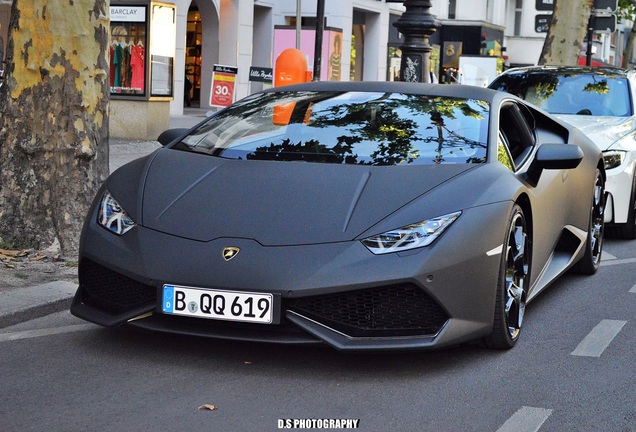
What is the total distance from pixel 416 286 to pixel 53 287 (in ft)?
8.18

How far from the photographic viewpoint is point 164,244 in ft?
15.9

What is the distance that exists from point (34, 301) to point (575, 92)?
653cm

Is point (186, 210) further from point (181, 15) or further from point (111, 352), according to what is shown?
point (181, 15)

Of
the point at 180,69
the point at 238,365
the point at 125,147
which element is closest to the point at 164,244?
the point at 238,365

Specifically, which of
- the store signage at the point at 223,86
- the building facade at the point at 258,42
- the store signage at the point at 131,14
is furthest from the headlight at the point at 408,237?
the store signage at the point at 131,14

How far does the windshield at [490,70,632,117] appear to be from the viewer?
35.0ft

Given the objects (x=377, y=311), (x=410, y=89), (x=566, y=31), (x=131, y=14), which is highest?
(x=566, y=31)

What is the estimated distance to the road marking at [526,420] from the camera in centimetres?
411

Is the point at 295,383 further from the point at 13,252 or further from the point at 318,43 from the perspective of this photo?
the point at 318,43

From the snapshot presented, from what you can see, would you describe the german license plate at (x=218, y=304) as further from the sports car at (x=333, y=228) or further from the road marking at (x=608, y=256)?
the road marking at (x=608, y=256)

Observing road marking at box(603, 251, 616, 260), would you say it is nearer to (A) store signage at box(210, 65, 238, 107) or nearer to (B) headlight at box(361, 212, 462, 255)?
(B) headlight at box(361, 212, 462, 255)

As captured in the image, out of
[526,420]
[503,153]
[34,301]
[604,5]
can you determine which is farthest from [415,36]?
[604,5]

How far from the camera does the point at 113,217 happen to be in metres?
5.16

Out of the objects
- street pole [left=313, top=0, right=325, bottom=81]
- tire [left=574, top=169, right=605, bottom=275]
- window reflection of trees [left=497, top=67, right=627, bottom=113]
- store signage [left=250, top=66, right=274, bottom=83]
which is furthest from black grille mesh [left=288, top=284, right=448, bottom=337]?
store signage [left=250, top=66, right=274, bottom=83]
